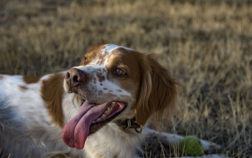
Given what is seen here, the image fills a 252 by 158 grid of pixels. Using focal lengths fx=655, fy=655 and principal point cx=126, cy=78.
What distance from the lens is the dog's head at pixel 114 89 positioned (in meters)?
4.24

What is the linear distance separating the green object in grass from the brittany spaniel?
179mm

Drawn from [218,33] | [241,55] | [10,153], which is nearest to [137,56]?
[10,153]

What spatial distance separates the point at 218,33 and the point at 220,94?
3629 mm

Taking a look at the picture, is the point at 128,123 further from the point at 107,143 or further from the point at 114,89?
the point at 114,89

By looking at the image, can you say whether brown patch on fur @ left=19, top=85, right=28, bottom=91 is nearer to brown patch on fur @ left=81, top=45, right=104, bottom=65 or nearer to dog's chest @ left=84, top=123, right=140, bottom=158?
brown patch on fur @ left=81, top=45, right=104, bottom=65

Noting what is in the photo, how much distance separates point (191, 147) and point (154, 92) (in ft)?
2.69

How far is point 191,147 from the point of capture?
5.28 meters

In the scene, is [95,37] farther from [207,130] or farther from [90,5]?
[207,130]

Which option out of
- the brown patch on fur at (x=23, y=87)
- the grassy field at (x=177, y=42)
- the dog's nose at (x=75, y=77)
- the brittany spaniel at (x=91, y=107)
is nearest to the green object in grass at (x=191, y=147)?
the brittany spaniel at (x=91, y=107)

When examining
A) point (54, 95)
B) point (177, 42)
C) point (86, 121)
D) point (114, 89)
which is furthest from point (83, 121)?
point (177, 42)

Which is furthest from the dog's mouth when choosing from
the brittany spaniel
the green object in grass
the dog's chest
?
the green object in grass

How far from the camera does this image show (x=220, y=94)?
707cm

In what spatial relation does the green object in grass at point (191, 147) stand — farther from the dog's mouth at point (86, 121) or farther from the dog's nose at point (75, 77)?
the dog's nose at point (75, 77)

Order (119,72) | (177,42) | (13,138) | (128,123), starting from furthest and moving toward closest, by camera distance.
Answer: (177,42) → (13,138) → (128,123) → (119,72)
